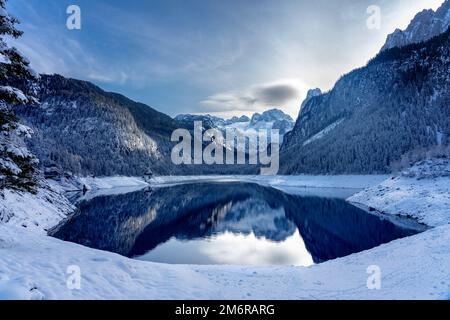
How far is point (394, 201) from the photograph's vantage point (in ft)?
147

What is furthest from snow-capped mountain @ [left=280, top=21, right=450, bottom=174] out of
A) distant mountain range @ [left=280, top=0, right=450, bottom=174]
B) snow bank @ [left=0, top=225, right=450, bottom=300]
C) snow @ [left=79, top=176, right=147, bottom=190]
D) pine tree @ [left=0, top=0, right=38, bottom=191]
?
pine tree @ [left=0, top=0, right=38, bottom=191]

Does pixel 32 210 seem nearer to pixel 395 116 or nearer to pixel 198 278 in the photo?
pixel 198 278

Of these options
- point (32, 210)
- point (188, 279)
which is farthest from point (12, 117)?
point (32, 210)

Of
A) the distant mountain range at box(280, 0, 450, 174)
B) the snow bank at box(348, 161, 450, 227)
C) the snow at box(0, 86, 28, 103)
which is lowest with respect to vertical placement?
the snow bank at box(348, 161, 450, 227)

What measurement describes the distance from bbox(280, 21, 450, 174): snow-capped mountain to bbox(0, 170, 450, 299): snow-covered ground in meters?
87.7

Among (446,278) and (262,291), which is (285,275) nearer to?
(262,291)

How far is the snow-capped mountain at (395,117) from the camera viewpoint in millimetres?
103125

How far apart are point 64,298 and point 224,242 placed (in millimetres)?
24971

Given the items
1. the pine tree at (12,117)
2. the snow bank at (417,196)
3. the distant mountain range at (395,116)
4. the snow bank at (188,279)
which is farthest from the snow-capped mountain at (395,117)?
the pine tree at (12,117)

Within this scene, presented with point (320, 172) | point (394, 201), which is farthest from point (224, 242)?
point (320, 172)

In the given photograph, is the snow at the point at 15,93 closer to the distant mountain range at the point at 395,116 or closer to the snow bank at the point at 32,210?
the snow bank at the point at 32,210

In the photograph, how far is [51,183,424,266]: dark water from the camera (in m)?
26.7

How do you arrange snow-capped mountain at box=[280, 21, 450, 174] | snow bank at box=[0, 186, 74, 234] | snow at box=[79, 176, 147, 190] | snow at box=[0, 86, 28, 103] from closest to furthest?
1. snow at box=[0, 86, 28, 103]
2. snow bank at box=[0, 186, 74, 234]
3. snow-capped mountain at box=[280, 21, 450, 174]
4. snow at box=[79, 176, 147, 190]

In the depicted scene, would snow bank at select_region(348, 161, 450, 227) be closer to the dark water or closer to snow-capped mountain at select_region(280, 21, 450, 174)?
the dark water
